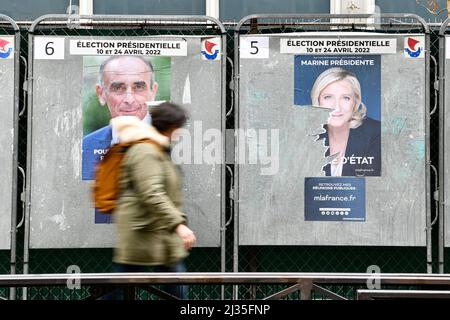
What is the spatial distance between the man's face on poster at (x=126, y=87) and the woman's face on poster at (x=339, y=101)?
4.95 ft

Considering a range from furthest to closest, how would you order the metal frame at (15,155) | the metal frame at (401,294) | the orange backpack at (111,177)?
the metal frame at (15,155)
the orange backpack at (111,177)
the metal frame at (401,294)

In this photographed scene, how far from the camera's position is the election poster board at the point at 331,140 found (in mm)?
8062

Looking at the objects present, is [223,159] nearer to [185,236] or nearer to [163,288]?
[185,236]

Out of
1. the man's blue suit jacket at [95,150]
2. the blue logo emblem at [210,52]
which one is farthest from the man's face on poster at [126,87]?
the blue logo emblem at [210,52]

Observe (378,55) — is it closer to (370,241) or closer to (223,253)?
(370,241)

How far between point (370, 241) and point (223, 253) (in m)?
1.30

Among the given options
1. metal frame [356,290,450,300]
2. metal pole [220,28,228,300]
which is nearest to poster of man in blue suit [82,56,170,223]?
metal pole [220,28,228,300]

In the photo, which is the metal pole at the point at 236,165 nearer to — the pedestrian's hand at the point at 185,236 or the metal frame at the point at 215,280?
the pedestrian's hand at the point at 185,236

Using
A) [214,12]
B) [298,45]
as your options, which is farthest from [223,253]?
[214,12]

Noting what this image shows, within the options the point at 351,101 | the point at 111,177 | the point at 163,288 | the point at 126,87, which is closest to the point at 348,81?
the point at 351,101

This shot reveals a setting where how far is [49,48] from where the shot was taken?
8.02 meters

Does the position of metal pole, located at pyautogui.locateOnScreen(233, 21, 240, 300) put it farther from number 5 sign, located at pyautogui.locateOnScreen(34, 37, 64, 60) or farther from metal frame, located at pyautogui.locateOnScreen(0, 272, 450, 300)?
metal frame, located at pyautogui.locateOnScreen(0, 272, 450, 300)

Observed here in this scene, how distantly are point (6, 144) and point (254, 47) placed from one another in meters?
2.32
